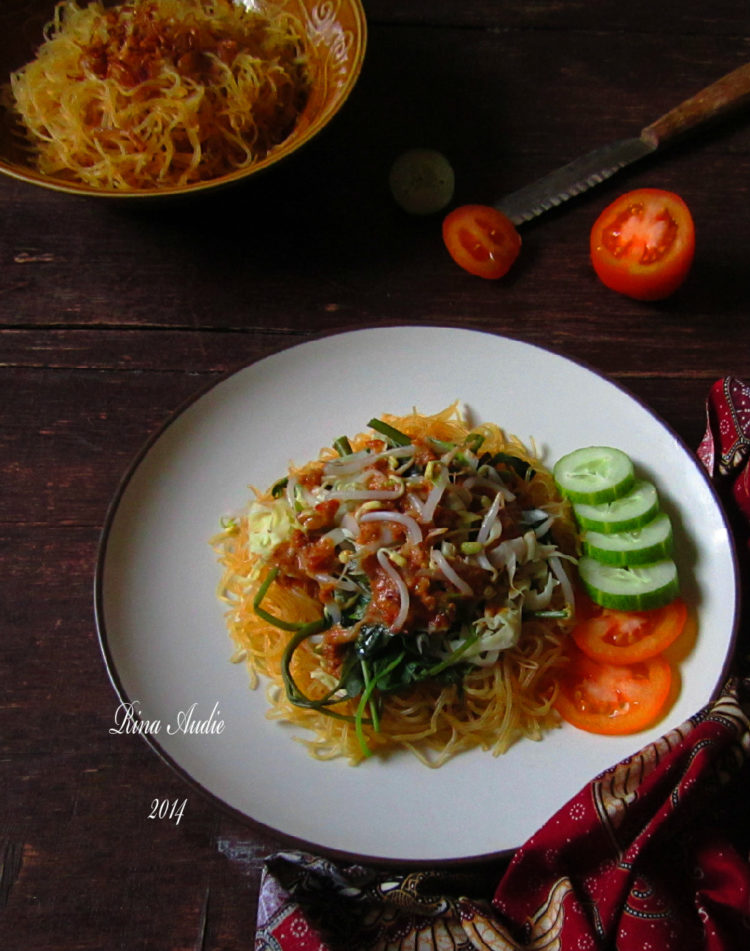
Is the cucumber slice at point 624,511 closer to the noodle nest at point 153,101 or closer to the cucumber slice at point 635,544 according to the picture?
the cucumber slice at point 635,544

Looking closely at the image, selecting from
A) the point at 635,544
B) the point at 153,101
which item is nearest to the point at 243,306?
the point at 153,101

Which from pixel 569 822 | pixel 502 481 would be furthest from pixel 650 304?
pixel 569 822

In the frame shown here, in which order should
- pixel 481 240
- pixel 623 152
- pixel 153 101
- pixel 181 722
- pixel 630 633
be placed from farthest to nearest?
pixel 623 152
pixel 481 240
pixel 153 101
pixel 630 633
pixel 181 722

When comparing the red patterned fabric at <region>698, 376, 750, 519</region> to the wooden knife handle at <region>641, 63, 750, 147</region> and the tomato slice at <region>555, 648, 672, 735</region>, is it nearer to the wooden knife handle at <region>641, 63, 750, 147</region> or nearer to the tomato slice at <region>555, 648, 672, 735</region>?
the tomato slice at <region>555, 648, 672, 735</region>

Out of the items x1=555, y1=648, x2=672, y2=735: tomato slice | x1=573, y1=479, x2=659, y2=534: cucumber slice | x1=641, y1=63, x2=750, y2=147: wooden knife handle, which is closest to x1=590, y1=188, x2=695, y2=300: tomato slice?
x1=641, y1=63, x2=750, y2=147: wooden knife handle

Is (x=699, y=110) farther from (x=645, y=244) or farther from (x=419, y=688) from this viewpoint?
(x=419, y=688)

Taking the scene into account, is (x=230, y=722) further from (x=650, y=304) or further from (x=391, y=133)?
(x=391, y=133)
